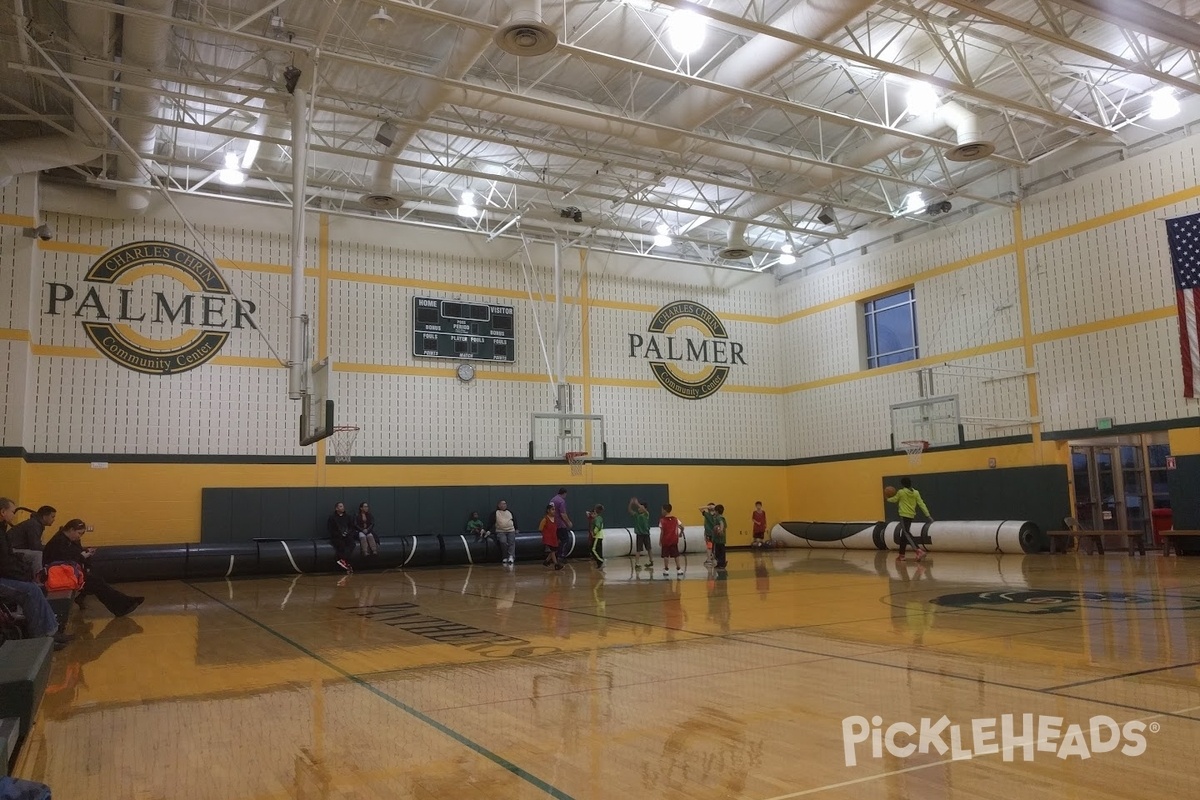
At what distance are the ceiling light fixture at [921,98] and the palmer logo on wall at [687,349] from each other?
9.60 m

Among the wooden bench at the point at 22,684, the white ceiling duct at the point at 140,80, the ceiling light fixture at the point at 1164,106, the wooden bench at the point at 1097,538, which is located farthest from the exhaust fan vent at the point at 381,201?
the wooden bench at the point at 1097,538

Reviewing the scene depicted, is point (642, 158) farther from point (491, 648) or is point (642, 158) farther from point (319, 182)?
point (491, 648)

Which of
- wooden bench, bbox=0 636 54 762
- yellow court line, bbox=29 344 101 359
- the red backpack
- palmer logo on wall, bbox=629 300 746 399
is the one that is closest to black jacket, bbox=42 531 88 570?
the red backpack

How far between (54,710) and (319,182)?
47.9 feet

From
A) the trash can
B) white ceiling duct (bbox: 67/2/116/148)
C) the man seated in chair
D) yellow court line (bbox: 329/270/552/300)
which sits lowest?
the trash can

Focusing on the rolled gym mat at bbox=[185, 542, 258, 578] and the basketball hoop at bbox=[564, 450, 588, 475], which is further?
the basketball hoop at bbox=[564, 450, 588, 475]

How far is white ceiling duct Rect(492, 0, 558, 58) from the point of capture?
35.2 feet

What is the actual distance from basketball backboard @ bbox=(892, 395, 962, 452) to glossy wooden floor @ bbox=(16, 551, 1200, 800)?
29.2 feet

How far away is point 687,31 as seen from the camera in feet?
42.0

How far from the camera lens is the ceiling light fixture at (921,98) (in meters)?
15.2

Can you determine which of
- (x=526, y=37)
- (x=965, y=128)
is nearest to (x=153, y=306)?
(x=526, y=37)

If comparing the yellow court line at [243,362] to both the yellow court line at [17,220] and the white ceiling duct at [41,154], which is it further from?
the white ceiling duct at [41,154]

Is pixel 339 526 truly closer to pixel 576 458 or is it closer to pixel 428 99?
pixel 576 458

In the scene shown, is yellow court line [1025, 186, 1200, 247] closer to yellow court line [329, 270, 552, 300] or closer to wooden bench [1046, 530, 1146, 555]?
wooden bench [1046, 530, 1146, 555]
